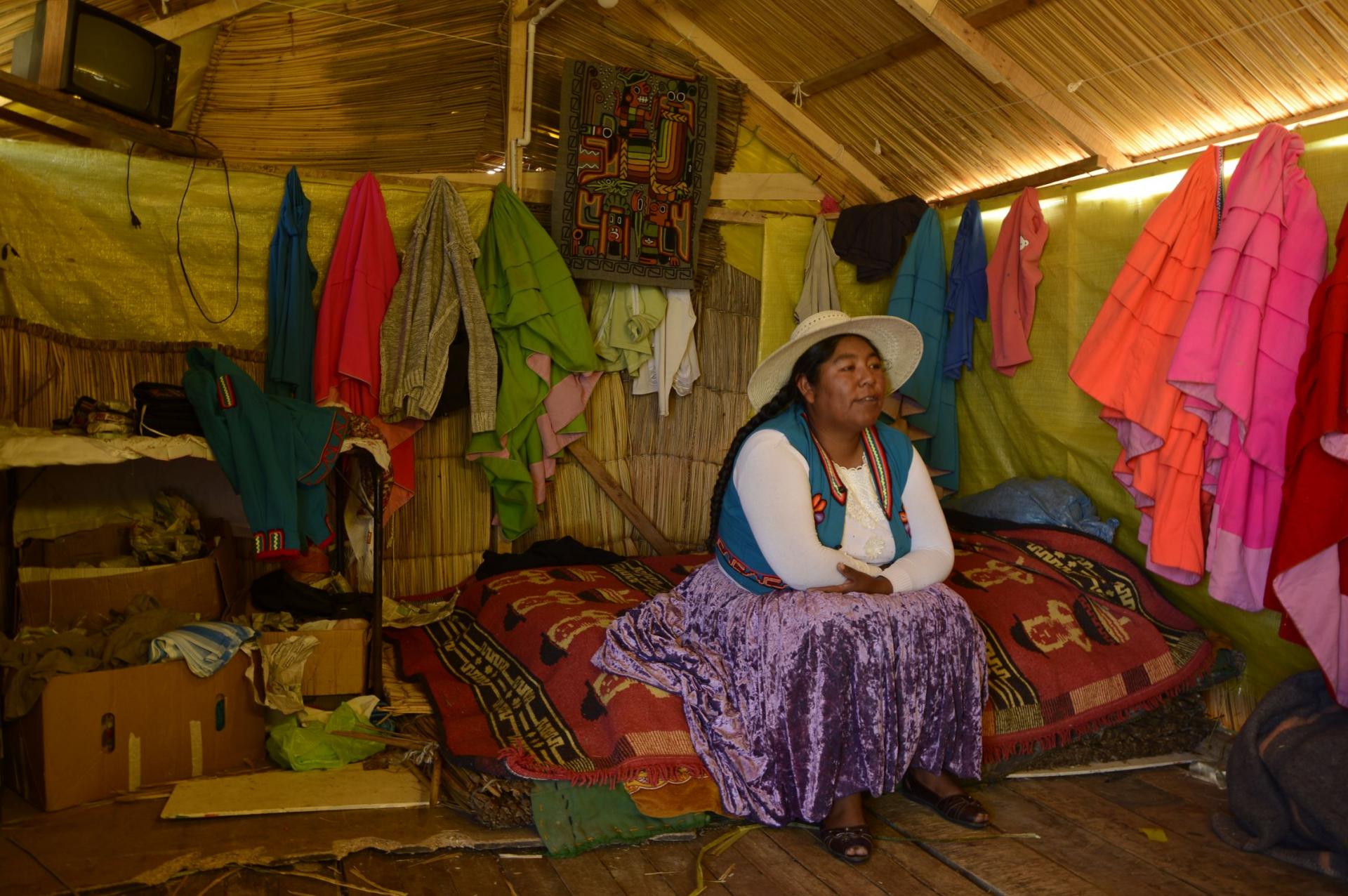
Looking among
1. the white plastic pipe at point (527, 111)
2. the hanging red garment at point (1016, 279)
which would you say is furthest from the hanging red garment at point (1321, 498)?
the white plastic pipe at point (527, 111)

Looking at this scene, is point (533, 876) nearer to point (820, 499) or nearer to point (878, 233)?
point (820, 499)

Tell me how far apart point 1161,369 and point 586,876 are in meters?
2.36

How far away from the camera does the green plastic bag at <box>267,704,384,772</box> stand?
2.89m

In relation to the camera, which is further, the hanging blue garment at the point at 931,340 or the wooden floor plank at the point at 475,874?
the hanging blue garment at the point at 931,340

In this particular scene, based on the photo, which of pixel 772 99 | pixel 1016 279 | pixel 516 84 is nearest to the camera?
pixel 1016 279

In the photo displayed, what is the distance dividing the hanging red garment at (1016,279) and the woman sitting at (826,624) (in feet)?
4.25

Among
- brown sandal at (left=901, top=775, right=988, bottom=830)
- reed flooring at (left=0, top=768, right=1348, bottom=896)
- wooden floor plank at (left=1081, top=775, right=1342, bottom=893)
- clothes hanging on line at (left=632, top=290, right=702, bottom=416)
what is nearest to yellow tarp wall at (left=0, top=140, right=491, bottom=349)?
clothes hanging on line at (left=632, top=290, right=702, bottom=416)

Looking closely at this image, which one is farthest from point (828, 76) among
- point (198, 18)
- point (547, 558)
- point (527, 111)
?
point (198, 18)

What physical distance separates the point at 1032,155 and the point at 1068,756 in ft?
7.76

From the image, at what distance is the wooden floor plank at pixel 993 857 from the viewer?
93.4 inches

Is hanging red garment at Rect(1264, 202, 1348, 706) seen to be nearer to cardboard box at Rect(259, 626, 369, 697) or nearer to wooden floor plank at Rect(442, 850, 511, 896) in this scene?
wooden floor plank at Rect(442, 850, 511, 896)

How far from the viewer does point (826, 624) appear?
8.28 ft

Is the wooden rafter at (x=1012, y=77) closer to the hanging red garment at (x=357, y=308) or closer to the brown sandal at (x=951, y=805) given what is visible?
the hanging red garment at (x=357, y=308)

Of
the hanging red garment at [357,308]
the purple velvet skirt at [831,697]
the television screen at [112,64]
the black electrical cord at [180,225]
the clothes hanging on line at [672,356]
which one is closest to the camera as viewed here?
the purple velvet skirt at [831,697]
